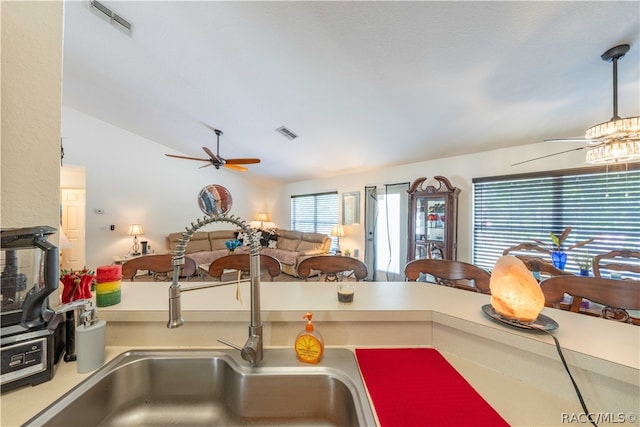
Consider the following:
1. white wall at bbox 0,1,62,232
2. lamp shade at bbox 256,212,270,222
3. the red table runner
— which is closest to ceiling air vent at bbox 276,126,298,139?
white wall at bbox 0,1,62,232

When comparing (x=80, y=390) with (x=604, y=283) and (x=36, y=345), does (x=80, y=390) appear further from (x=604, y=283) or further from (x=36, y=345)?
(x=604, y=283)

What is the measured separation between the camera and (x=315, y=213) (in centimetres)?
609

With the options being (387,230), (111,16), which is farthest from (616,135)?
(111,16)

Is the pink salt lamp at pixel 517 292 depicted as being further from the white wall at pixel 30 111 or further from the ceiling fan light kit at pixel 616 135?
the white wall at pixel 30 111

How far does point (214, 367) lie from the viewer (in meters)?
0.84

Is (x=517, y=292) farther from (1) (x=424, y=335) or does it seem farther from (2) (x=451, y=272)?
(2) (x=451, y=272)

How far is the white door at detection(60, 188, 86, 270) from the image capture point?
4664 millimetres

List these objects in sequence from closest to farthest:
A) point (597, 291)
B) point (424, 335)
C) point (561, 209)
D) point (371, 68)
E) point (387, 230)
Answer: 1. point (424, 335)
2. point (597, 291)
3. point (371, 68)
4. point (561, 209)
5. point (387, 230)

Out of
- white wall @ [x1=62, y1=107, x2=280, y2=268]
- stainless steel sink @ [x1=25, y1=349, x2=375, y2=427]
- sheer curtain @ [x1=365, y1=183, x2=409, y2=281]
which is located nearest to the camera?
stainless steel sink @ [x1=25, y1=349, x2=375, y2=427]

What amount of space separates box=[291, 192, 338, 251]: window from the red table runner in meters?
4.66

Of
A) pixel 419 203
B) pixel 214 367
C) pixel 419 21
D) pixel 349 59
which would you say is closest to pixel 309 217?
pixel 419 203

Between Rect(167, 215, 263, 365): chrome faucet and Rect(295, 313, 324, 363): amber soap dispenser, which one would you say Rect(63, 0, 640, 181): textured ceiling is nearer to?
Rect(167, 215, 263, 365): chrome faucet

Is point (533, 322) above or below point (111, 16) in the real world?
below

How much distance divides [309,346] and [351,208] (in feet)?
14.3
